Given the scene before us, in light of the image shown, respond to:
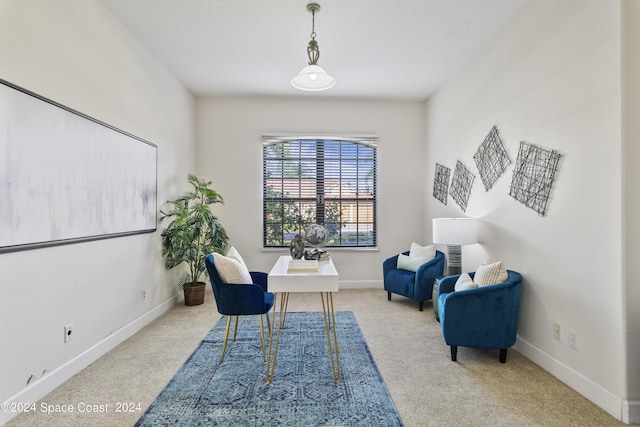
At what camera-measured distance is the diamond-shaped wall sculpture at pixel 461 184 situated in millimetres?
3828

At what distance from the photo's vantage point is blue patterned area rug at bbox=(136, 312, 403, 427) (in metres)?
1.94

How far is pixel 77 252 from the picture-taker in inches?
99.7

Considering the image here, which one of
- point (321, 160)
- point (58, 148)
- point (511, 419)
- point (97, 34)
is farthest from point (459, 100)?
point (58, 148)

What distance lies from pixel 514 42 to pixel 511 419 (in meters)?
2.88

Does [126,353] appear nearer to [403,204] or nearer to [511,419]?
[511,419]

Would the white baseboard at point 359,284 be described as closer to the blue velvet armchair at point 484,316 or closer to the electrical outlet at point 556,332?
the blue velvet armchair at point 484,316

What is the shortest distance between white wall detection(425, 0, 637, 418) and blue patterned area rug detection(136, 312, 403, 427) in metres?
1.30

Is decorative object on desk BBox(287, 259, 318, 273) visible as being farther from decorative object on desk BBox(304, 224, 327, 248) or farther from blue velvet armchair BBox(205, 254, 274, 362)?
decorative object on desk BBox(304, 224, 327, 248)

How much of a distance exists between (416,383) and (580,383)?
103 centimetres

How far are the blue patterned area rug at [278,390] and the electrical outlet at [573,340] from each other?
1292 millimetres

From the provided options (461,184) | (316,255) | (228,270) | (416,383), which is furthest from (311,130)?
(416,383)

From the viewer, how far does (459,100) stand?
160 inches

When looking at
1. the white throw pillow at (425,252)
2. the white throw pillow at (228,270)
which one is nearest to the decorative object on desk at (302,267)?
the white throw pillow at (228,270)

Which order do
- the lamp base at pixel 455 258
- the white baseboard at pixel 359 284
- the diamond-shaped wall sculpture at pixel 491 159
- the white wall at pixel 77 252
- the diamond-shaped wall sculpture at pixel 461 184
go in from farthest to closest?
the white baseboard at pixel 359 284
the diamond-shaped wall sculpture at pixel 461 184
the lamp base at pixel 455 258
the diamond-shaped wall sculpture at pixel 491 159
the white wall at pixel 77 252
